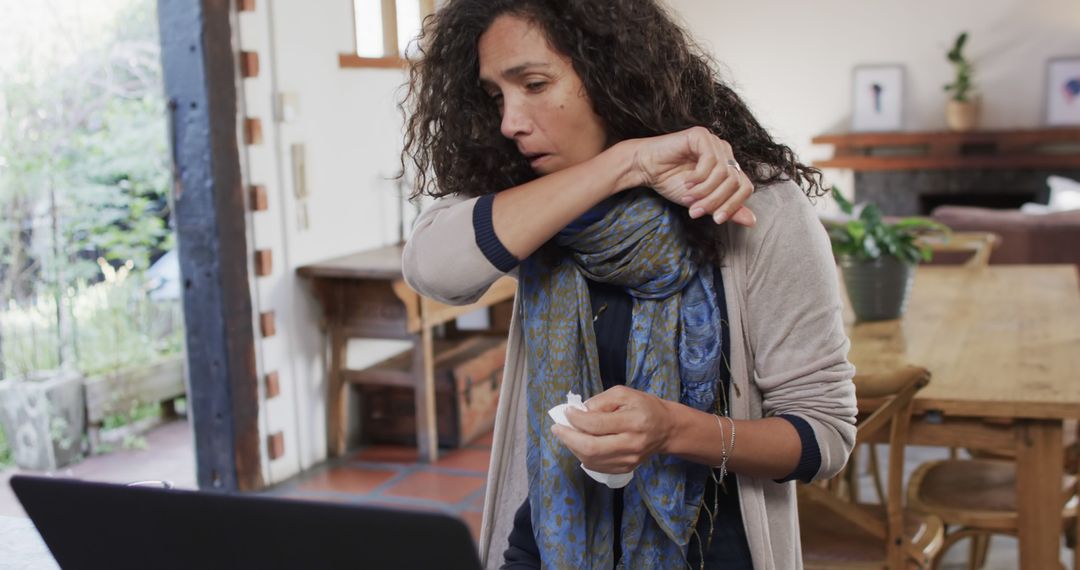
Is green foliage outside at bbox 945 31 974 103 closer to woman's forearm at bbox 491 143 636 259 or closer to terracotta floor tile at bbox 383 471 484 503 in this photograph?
terracotta floor tile at bbox 383 471 484 503

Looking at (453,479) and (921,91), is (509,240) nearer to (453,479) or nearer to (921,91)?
(453,479)

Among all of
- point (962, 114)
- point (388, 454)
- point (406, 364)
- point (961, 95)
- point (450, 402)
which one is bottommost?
point (388, 454)

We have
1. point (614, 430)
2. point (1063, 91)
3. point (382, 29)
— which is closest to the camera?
point (614, 430)

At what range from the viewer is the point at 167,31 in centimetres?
328

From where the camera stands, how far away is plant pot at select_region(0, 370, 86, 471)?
3.86 m

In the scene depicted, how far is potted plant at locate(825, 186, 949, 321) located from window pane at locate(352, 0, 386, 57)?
2.24m

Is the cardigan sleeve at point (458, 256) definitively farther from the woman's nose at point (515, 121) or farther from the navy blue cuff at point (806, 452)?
the navy blue cuff at point (806, 452)

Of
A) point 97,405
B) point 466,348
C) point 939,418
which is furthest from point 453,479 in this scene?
point 939,418

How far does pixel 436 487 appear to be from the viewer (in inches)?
143

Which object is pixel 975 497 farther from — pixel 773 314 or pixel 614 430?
pixel 614 430

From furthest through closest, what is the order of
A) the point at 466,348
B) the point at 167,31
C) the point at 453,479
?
the point at 466,348, the point at 453,479, the point at 167,31

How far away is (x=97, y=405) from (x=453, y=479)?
4.91 feet

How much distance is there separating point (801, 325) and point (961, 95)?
729 cm

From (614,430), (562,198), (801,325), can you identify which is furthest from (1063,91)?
(614,430)
